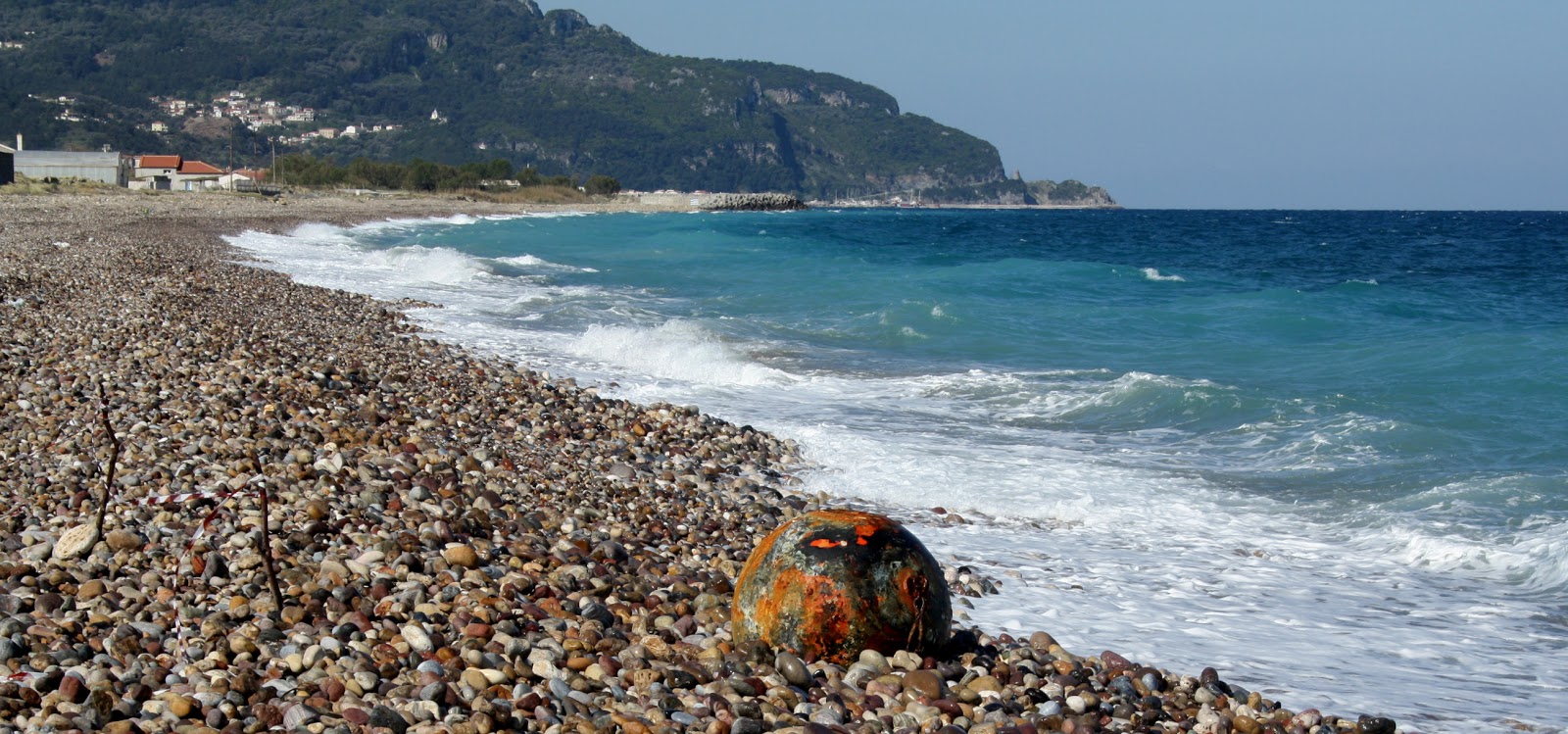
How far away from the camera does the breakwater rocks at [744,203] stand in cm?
14475

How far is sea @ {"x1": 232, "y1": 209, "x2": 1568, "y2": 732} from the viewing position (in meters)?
5.94

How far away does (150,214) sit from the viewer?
141ft

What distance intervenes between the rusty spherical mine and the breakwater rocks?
455 ft

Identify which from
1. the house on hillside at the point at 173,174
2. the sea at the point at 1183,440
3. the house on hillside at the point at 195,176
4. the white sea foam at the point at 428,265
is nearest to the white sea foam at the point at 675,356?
the sea at the point at 1183,440

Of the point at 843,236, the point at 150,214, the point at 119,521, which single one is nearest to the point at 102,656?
the point at 119,521

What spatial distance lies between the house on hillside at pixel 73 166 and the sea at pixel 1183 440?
57.2 metres

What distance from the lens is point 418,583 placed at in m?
5.21

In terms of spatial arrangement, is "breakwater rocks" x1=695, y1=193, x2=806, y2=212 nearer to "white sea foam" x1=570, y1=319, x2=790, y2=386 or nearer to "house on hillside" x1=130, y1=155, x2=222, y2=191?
"house on hillside" x1=130, y1=155, x2=222, y2=191

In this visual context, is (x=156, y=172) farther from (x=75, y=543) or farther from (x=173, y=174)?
(x=75, y=543)

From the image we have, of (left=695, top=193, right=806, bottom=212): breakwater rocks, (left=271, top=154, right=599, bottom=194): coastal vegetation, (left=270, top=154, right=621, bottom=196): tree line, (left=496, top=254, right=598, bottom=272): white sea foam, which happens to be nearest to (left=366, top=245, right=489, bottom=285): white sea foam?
(left=496, top=254, right=598, bottom=272): white sea foam

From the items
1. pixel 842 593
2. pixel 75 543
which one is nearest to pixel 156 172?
pixel 75 543

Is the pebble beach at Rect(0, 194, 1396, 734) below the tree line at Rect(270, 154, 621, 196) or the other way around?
below

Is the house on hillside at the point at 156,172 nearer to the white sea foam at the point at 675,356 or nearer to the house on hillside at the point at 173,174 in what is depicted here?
the house on hillside at the point at 173,174

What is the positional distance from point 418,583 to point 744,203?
145 metres
